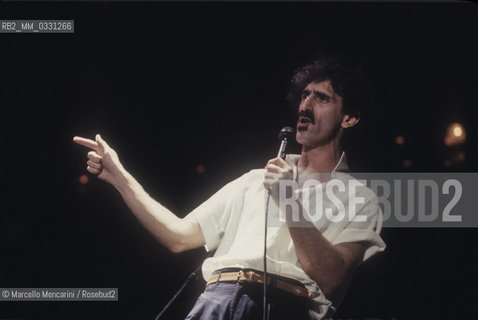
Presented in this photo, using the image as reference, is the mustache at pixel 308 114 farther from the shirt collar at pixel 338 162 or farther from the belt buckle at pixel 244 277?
the belt buckle at pixel 244 277

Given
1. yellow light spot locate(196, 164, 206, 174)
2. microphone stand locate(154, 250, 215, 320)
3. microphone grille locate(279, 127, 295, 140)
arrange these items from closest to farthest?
microphone grille locate(279, 127, 295, 140)
microphone stand locate(154, 250, 215, 320)
yellow light spot locate(196, 164, 206, 174)

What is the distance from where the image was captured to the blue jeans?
162 cm

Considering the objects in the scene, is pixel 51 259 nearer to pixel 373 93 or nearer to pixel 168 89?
pixel 168 89

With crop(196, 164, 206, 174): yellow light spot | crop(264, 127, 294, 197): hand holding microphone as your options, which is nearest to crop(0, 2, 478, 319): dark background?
crop(196, 164, 206, 174): yellow light spot

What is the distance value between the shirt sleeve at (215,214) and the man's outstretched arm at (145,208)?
0.14ft

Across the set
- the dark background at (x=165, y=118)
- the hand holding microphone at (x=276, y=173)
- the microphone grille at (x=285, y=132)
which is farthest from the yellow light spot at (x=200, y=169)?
the hand holding microphone at (x=276, y=173)

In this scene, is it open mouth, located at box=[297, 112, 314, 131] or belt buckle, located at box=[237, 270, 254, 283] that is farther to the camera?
open mouth, located at box=[297, 112, 314, 131]

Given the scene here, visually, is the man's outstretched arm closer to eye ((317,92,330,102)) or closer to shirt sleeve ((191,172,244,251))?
shirt sleeve ((191,172,244,251))

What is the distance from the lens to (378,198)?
1.97 m

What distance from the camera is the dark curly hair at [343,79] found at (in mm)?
2041

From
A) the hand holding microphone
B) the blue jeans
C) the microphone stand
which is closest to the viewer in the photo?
the hand holding microphone

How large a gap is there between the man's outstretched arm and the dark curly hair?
0.68 meters

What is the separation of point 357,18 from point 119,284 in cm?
136
